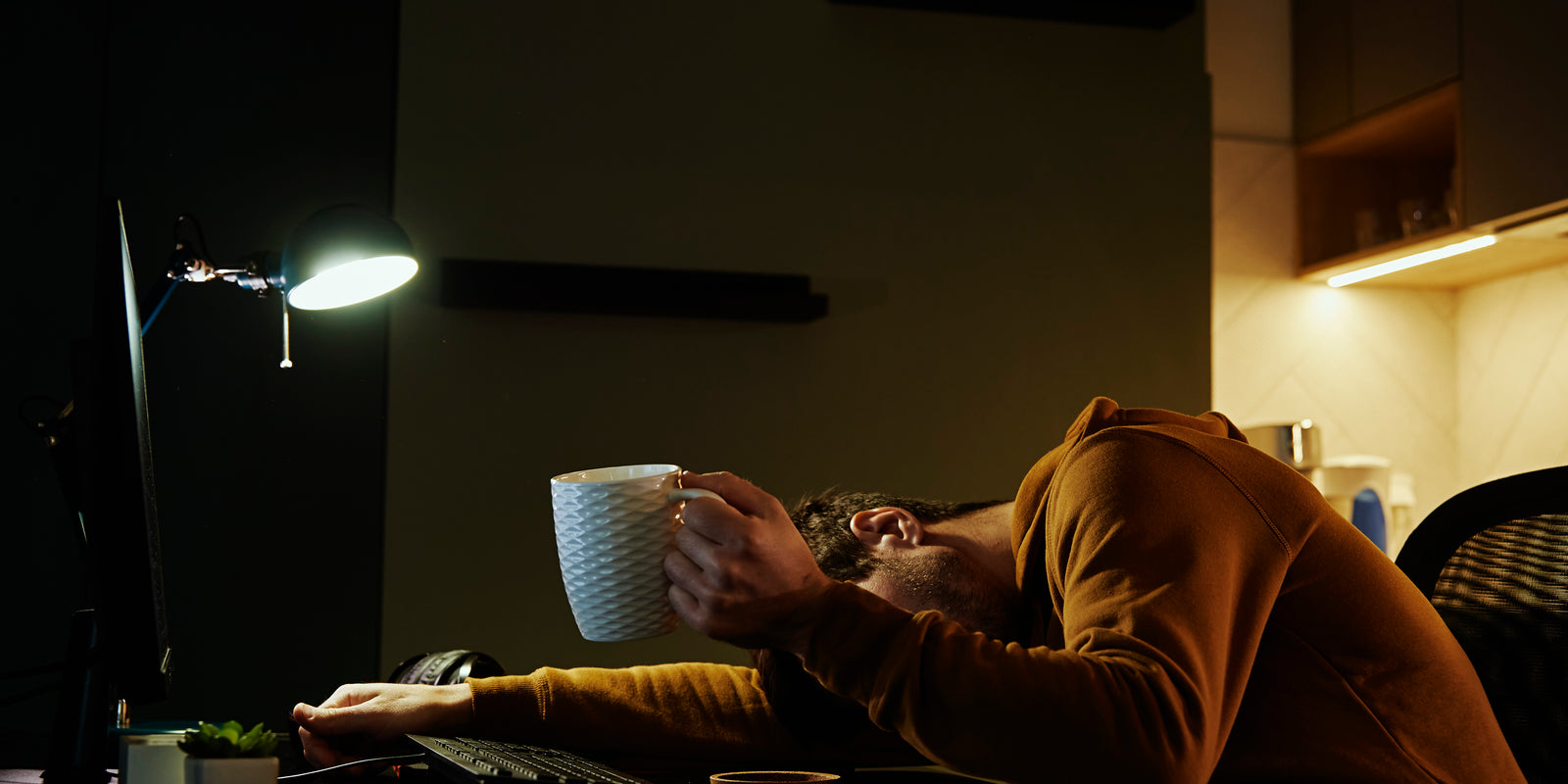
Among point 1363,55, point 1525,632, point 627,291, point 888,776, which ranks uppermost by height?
point 1363,55

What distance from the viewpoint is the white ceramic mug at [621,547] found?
761 millimetres

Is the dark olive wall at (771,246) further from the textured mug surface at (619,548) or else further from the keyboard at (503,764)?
the textured mug surface at (619,548)

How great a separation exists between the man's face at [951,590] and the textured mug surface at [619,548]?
1.10ft

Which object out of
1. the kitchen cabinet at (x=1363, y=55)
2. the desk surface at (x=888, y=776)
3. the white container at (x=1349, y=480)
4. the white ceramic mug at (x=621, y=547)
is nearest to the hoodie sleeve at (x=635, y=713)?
the desk surface at (x=888, y=776)

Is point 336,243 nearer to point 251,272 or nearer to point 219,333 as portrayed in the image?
point 251,272

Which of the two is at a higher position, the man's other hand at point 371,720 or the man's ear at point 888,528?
the man's ear at point 888,528

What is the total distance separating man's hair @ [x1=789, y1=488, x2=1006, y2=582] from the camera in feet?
3.60

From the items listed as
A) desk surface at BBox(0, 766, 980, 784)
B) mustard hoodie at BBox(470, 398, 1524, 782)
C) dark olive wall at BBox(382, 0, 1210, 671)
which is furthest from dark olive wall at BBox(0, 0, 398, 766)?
mustard hoodie at BBox(470, 398, 1524, 782)

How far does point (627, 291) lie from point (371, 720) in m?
1.16

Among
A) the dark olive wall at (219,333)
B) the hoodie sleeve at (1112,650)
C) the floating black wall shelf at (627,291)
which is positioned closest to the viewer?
the hoodie sleeve at (1112,650)

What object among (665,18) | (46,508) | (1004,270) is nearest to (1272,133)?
(1004,270)

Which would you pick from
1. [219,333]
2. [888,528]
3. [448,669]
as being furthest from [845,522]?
[219,333]

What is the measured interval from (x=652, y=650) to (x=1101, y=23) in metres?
1.49

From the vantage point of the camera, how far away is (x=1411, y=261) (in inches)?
111
